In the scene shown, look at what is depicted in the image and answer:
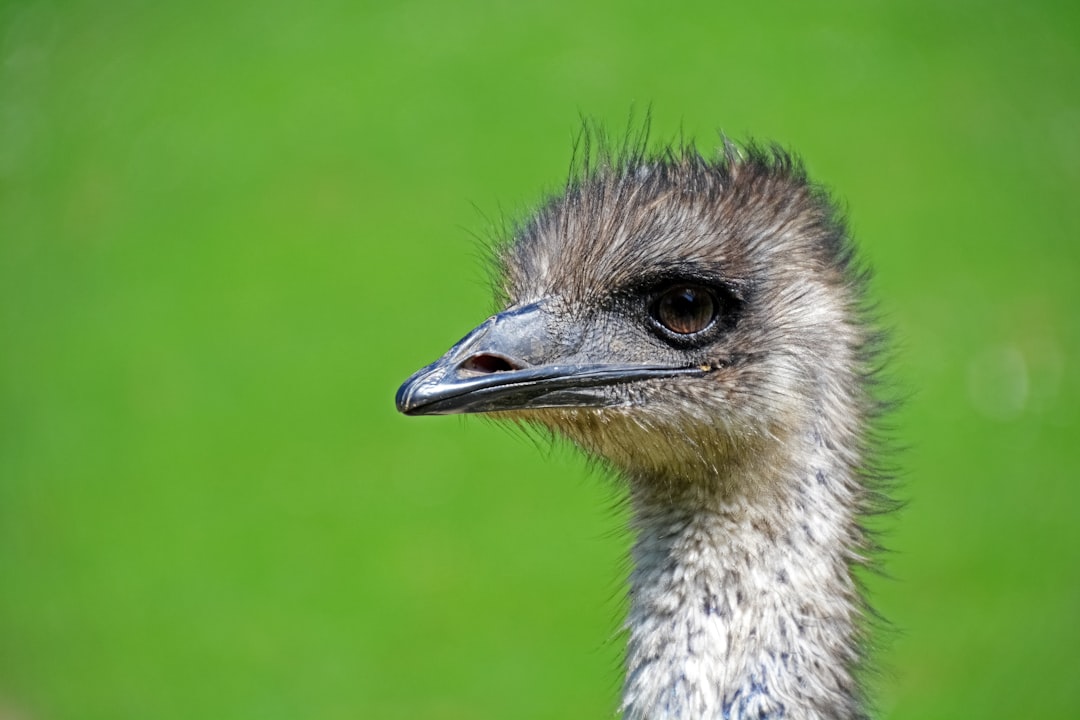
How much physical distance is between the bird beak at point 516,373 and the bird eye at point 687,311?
0.08m

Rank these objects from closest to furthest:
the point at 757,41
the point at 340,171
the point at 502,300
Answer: the point at 502,300 → the point at 340,171 → the point at 757,41

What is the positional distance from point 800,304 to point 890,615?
344 cm

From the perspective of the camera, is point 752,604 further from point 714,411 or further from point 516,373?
point 516,373

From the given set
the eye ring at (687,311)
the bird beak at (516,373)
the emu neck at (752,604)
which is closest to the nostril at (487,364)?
the bird beak at (516,373)

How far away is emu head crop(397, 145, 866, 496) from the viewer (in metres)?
2.58

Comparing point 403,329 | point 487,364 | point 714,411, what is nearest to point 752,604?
point 714,411

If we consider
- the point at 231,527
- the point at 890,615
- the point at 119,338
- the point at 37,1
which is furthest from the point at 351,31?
the point at 890,615

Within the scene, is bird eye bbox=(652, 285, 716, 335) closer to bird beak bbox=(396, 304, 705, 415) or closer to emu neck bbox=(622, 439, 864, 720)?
bird beak bbox=(396, 304, 705, 415)

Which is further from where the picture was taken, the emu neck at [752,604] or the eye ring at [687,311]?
the eye ring at [687,311]

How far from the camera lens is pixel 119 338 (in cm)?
778

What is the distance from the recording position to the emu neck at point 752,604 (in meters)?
2.45

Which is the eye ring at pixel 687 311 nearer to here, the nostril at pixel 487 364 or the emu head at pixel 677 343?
the emu head at pixel 677 343

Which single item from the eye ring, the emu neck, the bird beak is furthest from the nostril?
the emu neck

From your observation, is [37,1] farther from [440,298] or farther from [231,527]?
[231,527]
